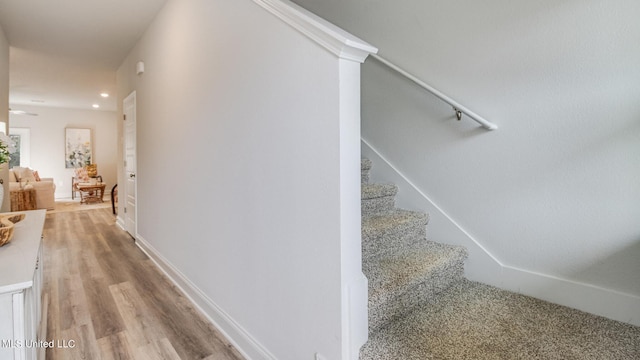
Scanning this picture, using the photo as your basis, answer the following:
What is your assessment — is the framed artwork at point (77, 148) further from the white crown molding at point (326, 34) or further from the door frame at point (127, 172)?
the white crown molding at point (326, 34)

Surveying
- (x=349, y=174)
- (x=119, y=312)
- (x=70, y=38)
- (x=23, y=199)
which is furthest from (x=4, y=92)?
(x=349, y=174)

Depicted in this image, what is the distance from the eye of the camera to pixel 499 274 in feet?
6.01

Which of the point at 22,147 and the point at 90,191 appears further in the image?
the point at 22,147

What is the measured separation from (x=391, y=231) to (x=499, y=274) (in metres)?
0.70

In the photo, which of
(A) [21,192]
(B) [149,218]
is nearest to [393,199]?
(B) [149,218]

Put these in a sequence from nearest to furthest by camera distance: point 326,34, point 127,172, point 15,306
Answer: point 15,306 → point 326,34 → point 127,172

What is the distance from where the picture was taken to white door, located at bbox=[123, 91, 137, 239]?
402 centimetres

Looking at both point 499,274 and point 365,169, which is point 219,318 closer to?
point 365,169

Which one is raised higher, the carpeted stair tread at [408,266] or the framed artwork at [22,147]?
the framed artwork at [22,147]

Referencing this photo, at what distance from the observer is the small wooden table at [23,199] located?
573cm

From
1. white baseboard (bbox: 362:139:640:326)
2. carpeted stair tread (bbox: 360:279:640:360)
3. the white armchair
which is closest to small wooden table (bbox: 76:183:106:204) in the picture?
the white armchair

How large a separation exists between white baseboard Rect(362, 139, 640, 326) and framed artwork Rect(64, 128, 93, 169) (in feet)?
31.4

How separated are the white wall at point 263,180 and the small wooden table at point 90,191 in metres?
6.21

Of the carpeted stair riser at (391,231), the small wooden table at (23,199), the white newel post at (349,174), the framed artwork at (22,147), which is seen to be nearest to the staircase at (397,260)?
the carpeted stair riser at (391,231)
